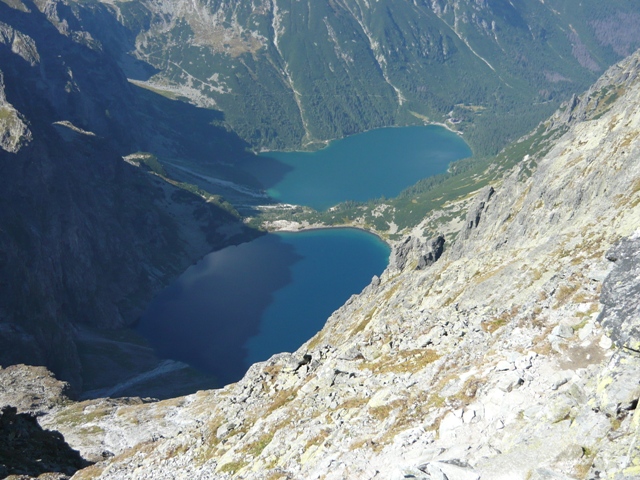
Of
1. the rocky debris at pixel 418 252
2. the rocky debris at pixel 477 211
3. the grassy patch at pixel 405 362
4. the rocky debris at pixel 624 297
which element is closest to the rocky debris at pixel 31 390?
the rocky debris at pixel 418 252

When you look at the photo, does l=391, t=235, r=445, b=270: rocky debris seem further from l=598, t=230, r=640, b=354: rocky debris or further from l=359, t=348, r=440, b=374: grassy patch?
l=598, t=230, r=640, b=354: rocky debris

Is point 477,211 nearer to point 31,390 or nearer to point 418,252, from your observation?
point 418,252

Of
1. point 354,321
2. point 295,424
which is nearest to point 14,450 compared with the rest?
point 295,424

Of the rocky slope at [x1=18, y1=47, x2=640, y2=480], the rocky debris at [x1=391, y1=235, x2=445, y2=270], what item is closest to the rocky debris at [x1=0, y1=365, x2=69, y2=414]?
the rocky slope at [x1=18, y1=47, x2=640, y2=480]

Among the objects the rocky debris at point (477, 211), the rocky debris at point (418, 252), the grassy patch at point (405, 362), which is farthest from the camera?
the rocky debris at point (477, 211)

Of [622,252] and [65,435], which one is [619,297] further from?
[65,435]

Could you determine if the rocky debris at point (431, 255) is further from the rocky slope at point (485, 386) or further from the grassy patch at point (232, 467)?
the grassy patch at point (232, 467)
